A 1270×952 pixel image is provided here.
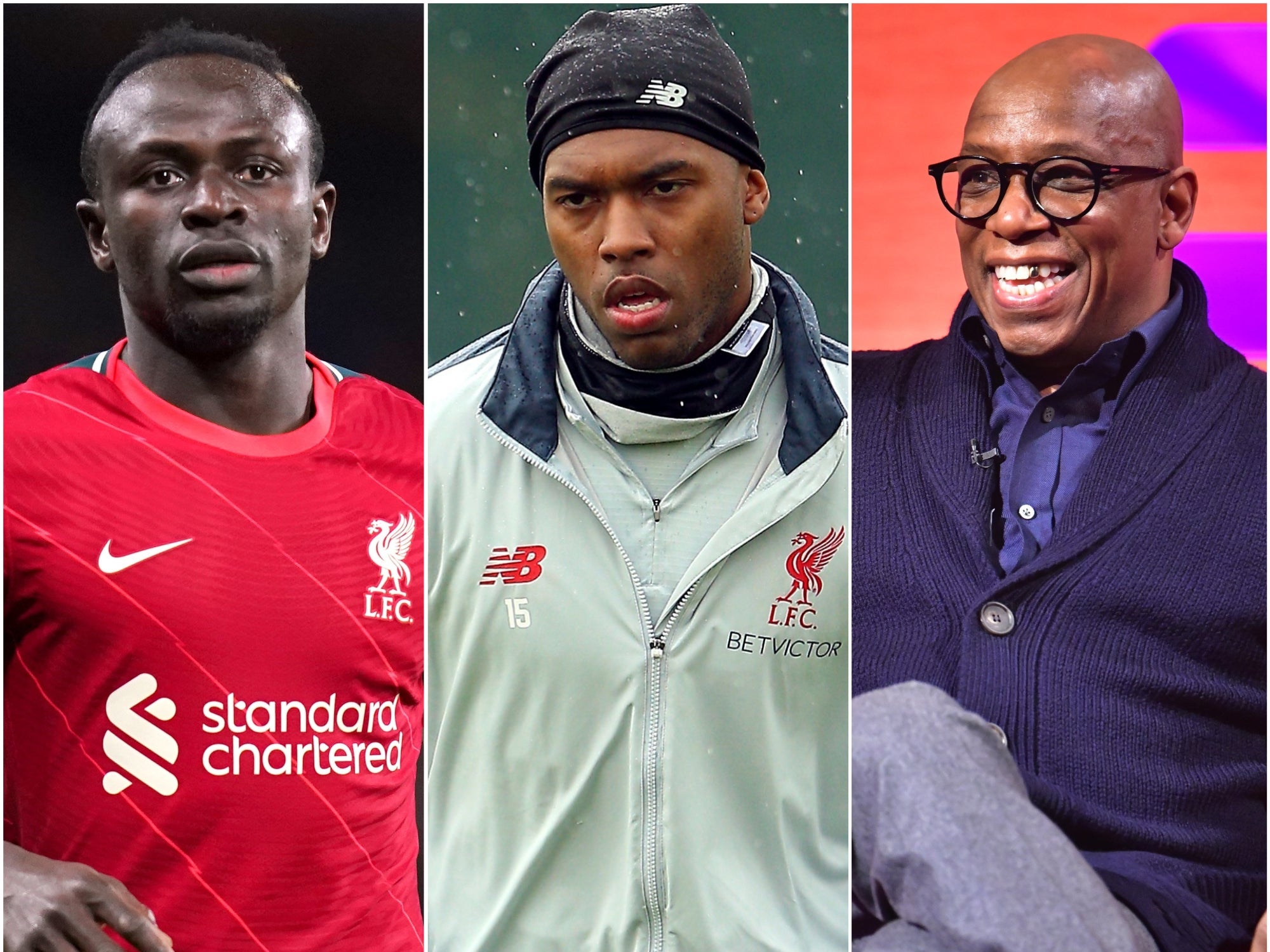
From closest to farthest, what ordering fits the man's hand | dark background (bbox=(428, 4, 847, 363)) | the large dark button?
the man's hand < the large dark button < dark background (bbox=(428, 4, 847, 363))

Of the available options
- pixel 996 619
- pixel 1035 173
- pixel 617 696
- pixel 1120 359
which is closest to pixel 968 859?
pixel 996 619

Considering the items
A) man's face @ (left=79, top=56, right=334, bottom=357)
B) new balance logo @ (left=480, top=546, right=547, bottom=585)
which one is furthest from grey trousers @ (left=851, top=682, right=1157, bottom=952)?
man's face @ (left=79, top=56, right=334, bottom=357)

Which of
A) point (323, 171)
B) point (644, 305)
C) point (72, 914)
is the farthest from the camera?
point (323, 171)

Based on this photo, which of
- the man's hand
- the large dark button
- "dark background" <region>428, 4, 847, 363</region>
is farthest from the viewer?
"dark background" <region>428, 4, 847, 363</region>

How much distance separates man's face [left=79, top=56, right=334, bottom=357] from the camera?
294 cm

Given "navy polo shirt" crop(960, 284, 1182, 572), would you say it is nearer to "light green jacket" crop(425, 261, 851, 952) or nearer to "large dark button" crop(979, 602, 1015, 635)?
"large dark button" crop(979, 602, 1015, 635)

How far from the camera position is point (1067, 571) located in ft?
9.77

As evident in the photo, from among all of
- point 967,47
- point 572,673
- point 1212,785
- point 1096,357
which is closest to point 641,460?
point 572,673

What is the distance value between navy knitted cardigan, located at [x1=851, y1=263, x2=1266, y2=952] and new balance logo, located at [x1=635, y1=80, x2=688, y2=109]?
94 centimetres

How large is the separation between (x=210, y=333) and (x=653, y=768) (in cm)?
146

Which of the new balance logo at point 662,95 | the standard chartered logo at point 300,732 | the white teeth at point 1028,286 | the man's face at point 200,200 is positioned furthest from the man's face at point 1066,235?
the standard chartered logo at point 300,732

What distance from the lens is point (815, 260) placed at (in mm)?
3125

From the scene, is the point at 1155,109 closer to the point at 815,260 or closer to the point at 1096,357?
the point at 1096,357

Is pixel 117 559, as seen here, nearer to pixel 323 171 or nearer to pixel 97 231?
pixel 97 231
